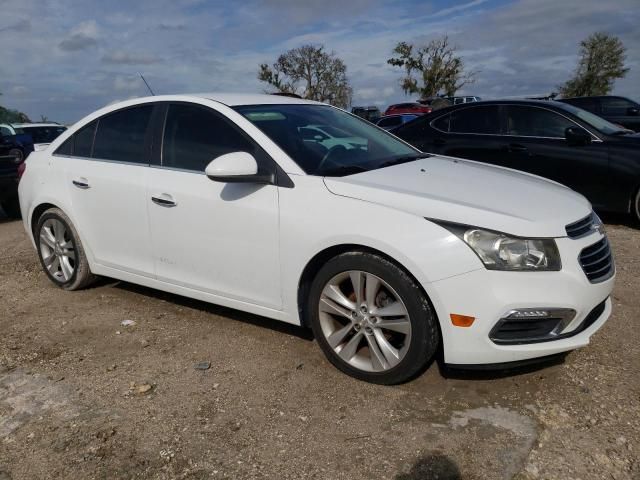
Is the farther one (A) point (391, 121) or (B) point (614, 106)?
(A) point (391, 121)

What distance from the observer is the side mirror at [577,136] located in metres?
6.49

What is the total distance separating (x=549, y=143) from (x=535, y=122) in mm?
351

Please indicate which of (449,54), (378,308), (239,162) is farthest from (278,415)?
(449,54)

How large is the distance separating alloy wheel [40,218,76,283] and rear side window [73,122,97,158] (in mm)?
602

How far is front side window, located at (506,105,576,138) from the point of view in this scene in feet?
22.1

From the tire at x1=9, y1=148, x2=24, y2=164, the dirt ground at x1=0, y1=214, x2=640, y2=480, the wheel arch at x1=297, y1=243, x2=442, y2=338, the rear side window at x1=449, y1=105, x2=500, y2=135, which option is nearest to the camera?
the dirt ground at x1=0, y1=214, x2=640, y2=480

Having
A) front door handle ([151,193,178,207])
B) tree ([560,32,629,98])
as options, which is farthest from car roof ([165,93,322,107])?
tree ([560,32,629,98])

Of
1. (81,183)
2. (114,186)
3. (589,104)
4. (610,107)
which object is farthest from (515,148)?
(610,107)

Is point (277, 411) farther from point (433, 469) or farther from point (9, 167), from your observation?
point (9, 167)

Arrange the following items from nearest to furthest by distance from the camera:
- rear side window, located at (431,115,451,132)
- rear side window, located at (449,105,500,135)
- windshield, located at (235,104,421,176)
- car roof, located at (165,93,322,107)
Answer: windshield, located at (235,104,421,176) < car roof, located at (165,93,322,107) < rear side window, located at (449,105,500,135) < rear side window, located at (431,115,451,132)

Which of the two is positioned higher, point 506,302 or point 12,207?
point 506,302

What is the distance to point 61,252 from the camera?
476 centimetres

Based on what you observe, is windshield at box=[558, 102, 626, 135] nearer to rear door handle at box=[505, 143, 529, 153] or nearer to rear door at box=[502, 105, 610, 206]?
rear door at box=[502, 105, 610, 206]

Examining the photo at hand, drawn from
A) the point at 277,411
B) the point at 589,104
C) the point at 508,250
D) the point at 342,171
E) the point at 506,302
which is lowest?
the point at 277,411
